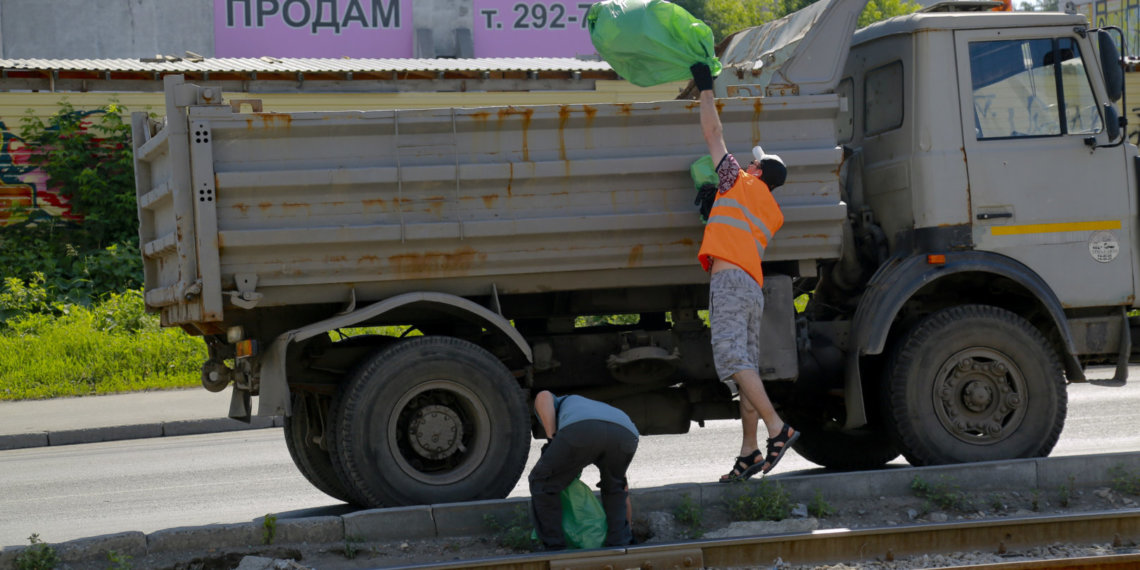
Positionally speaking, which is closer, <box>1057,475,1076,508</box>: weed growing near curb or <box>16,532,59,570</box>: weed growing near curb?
<box>16,532,59,570</box>: weed growing near curb

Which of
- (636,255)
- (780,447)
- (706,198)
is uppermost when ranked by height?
(706,198)

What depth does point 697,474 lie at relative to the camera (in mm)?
8109

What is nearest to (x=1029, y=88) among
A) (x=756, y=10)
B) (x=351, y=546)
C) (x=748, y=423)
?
(x=748, y=423)

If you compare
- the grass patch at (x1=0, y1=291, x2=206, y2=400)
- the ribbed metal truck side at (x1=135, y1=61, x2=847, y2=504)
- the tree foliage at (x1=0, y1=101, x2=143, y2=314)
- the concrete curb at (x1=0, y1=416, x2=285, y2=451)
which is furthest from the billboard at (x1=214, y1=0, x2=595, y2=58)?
the ribbed metal truck side at (x1=135, y1=61, x2=847, y2=504)

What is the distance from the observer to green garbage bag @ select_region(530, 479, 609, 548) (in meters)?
5.50

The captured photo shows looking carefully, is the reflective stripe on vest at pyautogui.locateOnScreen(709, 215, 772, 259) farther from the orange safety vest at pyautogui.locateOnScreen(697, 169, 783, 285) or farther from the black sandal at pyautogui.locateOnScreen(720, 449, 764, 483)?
the black sandal at pyautogui.locateOnScreen(720, 449, 764, 483)

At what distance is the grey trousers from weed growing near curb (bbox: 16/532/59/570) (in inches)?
82.9

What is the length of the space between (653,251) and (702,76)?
37.4 inches

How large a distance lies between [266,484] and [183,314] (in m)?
2.73

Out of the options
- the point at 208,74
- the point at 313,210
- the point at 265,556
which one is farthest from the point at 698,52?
the point at 208,74

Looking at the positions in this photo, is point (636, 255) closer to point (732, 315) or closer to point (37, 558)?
point (732, 315)

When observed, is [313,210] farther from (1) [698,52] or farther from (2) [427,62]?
(2) [427,62]

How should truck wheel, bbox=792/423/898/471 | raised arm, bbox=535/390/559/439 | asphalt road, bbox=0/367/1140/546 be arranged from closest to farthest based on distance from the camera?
raised arm, bbox=535/390/559/439
asphalt road, bbox=0/367/1140/546
truck wheel, bbox=792/423/898/471

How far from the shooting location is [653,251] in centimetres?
650
